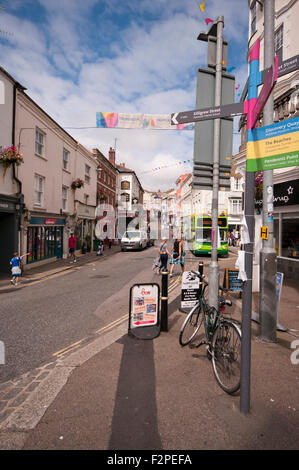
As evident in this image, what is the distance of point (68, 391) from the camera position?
3.22 metres

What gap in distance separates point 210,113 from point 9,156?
1031 centimetres

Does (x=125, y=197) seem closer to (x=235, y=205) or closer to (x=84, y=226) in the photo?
(x=235, y=205)

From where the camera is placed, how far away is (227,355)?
11.1ft

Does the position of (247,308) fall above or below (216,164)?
below

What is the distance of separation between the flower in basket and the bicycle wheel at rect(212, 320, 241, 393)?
11.1 meters

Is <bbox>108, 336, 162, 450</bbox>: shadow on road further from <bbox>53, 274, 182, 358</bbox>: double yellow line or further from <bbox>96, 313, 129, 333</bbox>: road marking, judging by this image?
<bbox>96, 313, 129, 333</bbox>: road marking

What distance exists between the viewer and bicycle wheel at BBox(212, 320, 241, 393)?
3191 mm

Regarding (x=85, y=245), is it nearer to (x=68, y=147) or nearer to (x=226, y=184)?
(x=68, y=147)

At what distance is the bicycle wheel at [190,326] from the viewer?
4451 mm

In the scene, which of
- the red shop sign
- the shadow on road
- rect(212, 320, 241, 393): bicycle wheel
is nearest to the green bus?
the red shop sign

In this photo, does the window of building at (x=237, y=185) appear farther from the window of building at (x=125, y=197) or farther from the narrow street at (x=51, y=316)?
the narrow street at (x=51, y=316)

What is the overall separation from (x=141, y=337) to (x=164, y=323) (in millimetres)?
595

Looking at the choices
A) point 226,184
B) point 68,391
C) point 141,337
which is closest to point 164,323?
point 141,337

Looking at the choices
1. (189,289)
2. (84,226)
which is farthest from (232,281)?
(84,226)
